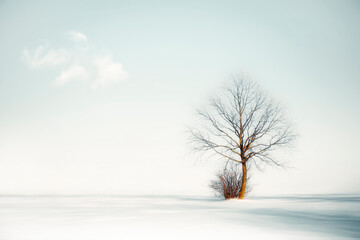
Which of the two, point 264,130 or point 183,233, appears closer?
point 183,233

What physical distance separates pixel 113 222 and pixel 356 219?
6.16 m

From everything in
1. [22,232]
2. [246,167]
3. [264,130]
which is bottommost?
[22,232]

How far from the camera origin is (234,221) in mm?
7070

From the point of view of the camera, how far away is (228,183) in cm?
1537

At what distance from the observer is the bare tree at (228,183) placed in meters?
15.3

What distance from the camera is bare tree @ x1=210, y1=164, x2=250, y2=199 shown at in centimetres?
1528

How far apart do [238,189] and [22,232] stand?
11.6 metres

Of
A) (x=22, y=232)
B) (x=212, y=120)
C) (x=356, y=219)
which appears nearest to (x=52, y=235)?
(x=22, y=232)

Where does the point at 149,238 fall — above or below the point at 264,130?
below

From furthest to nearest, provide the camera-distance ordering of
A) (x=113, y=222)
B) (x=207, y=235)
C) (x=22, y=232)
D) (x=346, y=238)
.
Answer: (x=113, y=222) < (x=22, y=232) < (x=207, y=235) < (x=346, y=238)

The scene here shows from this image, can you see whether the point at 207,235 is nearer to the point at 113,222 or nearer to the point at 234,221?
the point at 234,221

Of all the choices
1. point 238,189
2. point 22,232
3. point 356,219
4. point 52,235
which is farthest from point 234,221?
point 238,189

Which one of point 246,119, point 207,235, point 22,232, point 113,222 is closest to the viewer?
point 207,235

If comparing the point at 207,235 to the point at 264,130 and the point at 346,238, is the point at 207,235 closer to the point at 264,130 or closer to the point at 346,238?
the point at 346,238
